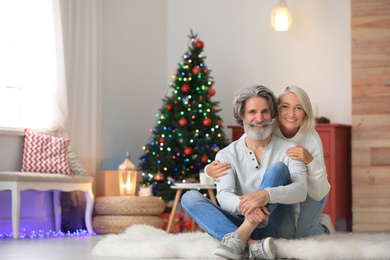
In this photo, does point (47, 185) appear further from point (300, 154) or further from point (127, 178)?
point (300, 154)

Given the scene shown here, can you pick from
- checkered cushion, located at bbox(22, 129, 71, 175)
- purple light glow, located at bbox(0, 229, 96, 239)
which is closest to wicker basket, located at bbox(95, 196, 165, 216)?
purple light glow, located at bbox(0, 229, 96, 239)

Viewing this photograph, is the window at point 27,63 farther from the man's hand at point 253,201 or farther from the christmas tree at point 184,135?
the man's hand at point 253,201

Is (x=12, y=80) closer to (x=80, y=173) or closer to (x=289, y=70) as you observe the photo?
(x=80, y=173)

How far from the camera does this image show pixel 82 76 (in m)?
7.42

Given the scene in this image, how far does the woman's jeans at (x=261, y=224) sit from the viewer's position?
11.7ft

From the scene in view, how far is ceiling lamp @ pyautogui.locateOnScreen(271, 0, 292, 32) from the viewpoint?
25.7 feet

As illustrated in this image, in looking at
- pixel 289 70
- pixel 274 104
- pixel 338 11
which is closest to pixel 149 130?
pixel 289 70

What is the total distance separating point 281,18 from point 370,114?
1.27 metres

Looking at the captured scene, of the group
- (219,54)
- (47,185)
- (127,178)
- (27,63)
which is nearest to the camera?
(47,185)

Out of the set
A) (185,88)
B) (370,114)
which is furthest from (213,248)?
(370,114)

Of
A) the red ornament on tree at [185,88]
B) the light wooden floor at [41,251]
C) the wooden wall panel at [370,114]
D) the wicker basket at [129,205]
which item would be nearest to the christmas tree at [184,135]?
the red ornament on tree at [185,88]

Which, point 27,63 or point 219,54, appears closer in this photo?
point 27,63

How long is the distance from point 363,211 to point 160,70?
2.62 metres

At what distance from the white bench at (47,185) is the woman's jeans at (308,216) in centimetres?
263
